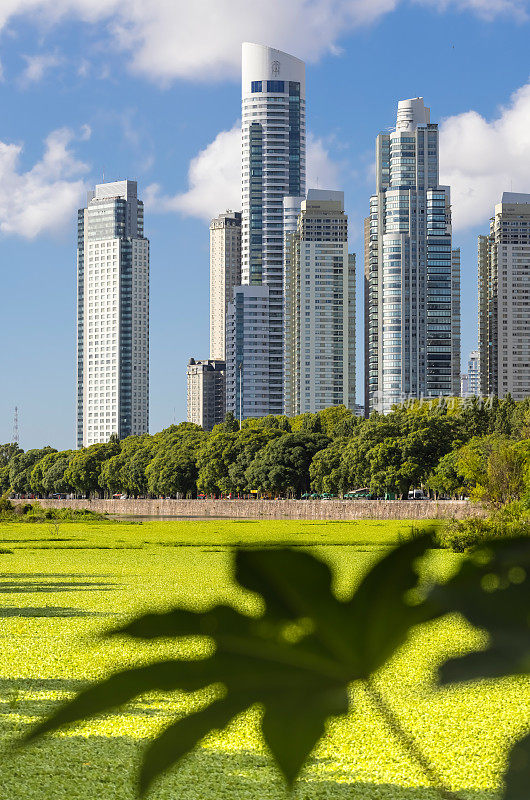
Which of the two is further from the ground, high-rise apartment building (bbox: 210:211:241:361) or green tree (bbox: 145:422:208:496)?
high-rise apartment building (bbox: 210:211:241:361)

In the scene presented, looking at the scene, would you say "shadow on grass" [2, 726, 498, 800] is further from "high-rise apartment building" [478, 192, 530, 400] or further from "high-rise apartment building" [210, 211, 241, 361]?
"high-rise apartment building" [210, 211, 241, 361]

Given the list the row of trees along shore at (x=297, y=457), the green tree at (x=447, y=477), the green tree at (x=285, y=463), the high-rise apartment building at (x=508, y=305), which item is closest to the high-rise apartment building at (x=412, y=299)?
the high-rise apartment building at (x=508, y=305)

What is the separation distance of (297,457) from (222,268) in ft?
182

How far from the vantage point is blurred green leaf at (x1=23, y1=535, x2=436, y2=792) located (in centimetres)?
26

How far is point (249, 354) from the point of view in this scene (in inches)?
2554

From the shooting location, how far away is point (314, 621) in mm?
276

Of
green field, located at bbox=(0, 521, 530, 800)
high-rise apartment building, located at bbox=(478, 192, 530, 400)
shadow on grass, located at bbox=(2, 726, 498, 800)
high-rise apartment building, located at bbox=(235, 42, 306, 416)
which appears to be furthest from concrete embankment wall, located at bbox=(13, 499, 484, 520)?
high-rise apartment building, located at bbox=(235, 42, 306, 416)

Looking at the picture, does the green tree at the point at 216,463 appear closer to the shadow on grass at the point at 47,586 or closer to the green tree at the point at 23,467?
the green tree at the point at 23,467

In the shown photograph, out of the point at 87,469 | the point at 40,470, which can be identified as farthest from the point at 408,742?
the point at 40,470

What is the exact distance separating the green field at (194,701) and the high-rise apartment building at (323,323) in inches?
1738

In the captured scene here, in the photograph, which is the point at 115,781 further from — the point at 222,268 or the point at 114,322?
the point at 222,268

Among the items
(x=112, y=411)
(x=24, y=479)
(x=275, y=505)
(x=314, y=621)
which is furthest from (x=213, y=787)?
(x=112, y=411)

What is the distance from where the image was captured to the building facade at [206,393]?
73.2m

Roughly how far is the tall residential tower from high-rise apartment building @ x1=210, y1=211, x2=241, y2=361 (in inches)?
367
